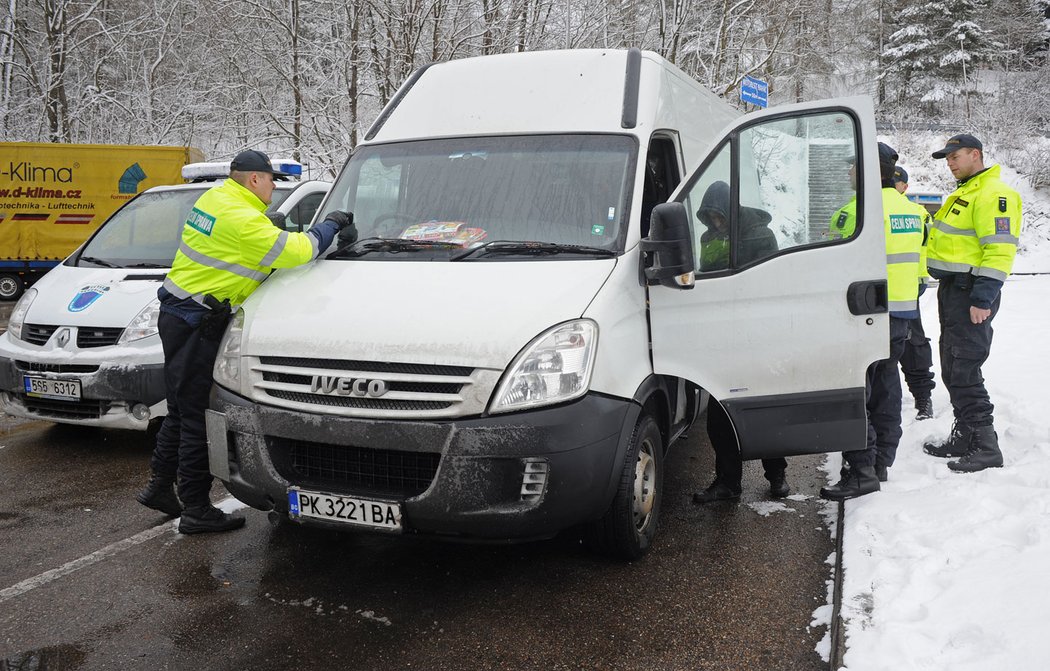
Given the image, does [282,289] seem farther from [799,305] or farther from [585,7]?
[585,7]

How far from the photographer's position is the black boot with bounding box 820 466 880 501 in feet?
15.7

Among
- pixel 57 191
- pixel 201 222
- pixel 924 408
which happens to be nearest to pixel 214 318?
pixel 201 222

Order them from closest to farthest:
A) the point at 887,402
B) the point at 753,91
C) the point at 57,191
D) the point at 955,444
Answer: the point at 887,402 → the point at 955,444 → the point at 753,91 → the point at 57,191

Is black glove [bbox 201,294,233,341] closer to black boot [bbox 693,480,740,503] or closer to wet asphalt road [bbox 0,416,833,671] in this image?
wet asphalt road [bbox 0,416,833,671]

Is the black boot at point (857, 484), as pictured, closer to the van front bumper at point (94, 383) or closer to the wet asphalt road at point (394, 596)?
Answer: the wet asphalt road at point (394, 596)

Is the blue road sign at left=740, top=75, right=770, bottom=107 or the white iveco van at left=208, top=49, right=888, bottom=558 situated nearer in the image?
the white iveco van at left=208, top=49, right=888, bottom=558

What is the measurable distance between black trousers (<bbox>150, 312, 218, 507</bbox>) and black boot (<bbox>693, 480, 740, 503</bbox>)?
104 inches

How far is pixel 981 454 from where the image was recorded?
5152 millimetres

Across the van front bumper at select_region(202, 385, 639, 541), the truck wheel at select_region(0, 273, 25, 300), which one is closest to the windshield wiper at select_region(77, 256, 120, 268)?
the van front bumper at select_region(202, 385, 639, 541)

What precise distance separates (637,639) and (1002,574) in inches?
56.6

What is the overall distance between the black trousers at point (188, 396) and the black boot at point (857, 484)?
132 inches

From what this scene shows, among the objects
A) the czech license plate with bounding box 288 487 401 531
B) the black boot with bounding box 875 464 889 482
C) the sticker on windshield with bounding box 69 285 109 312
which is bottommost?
the black boot with bounding box 875 464 889 482

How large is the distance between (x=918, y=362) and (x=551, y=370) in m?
3.98

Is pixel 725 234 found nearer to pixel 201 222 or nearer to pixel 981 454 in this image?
pixel 981 454
